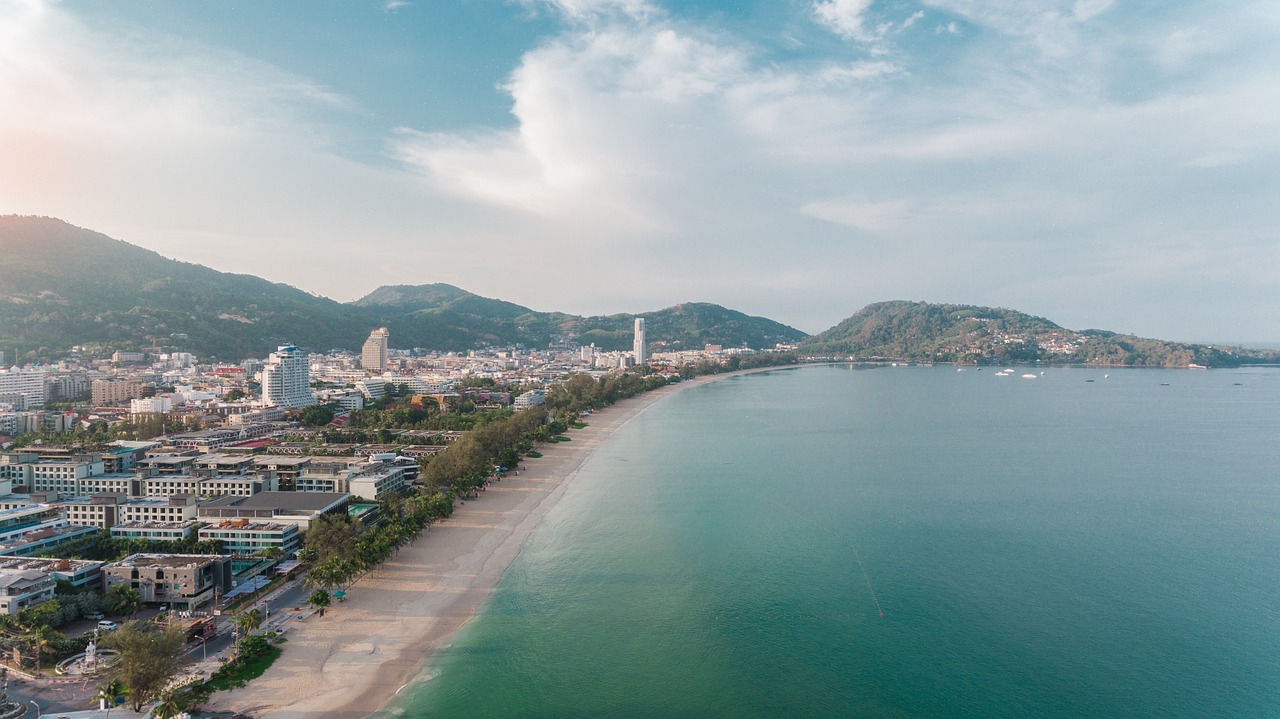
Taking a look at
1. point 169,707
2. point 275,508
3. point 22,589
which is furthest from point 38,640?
point 275,508

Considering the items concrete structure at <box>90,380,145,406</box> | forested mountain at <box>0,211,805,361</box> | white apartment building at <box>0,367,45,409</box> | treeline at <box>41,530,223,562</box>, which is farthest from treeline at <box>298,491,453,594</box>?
forested mountain at <box>0,211,805,361</box>

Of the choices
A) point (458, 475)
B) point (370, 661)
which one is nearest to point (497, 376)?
point (458, 475)

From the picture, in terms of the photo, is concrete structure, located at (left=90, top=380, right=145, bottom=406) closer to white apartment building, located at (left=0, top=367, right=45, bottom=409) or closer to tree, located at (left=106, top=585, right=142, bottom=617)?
white apartment building, located at (left=0, top=367, right=45, bottom=409)

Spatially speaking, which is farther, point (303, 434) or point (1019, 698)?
point (303, 434)

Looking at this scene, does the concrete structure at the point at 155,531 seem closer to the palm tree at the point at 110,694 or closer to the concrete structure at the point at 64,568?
the concrete structure at the point at 64,568

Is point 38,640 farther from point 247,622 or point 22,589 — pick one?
point 247,622

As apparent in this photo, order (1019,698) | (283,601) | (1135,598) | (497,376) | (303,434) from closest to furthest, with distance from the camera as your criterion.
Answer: (1019,698) → (283,601) → (1135,598) → (303,434) → (497,376)

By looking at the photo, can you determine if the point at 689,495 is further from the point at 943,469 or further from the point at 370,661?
the point at 370,661
